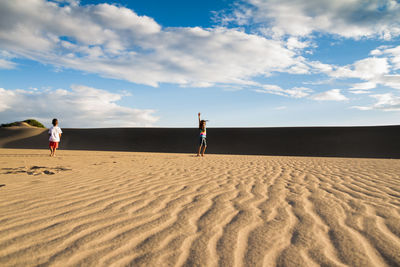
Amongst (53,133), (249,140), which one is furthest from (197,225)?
(249,140)

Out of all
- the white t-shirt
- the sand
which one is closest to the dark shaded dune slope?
the white t-shirt

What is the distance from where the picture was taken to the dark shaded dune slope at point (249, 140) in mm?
20531

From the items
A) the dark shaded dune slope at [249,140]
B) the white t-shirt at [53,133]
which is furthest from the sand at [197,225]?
the dark shaded dune slope at [249,140]

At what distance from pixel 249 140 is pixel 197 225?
907 inches

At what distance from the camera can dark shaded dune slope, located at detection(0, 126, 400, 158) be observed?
67.4 ft

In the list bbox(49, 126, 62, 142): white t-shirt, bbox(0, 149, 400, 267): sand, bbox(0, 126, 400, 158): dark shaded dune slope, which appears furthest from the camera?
bbox(0, 126, 400, 158): dark shaded dune slope

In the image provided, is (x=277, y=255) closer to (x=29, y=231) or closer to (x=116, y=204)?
(x=116, y=204)

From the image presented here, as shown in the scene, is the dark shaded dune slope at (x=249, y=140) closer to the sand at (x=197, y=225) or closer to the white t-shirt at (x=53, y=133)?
the white t-shirt at (x=53, y=133)

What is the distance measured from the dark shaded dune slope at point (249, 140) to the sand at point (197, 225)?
57.3ft

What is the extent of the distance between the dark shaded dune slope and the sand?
1747 cm

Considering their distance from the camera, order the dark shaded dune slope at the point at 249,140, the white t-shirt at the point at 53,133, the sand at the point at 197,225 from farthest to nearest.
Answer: the dark shaded dune slope at the point at 249,140 < the white t-shirt at the point at 53,133 < the sand at the point at 197,225

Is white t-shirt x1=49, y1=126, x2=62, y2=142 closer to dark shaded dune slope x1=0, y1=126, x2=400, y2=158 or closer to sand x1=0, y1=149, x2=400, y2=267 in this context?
sand x1=0, y1=149, x2=400, y2=267

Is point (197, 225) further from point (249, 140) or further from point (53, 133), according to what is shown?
point (249, 140)

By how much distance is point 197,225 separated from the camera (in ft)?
8.50
